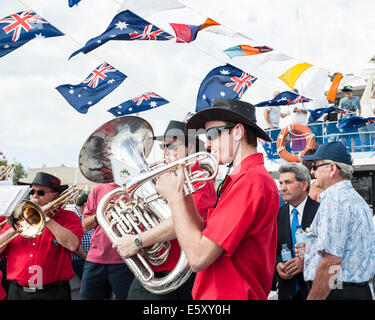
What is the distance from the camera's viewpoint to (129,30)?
5180 mm

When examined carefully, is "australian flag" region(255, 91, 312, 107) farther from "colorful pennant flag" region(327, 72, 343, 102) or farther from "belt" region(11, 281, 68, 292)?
"belt" region(11, 281, 68, 292)

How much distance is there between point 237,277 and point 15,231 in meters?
2.32

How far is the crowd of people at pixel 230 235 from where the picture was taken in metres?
1.92

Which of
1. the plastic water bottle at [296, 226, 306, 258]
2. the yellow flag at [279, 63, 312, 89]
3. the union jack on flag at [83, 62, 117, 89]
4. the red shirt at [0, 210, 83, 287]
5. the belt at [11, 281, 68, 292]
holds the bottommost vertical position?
the belt at [11, 281, 68, 292]

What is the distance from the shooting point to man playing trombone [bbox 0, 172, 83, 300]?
11.6 ft

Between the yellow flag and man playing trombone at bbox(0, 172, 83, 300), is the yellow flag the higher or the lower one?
the higher one

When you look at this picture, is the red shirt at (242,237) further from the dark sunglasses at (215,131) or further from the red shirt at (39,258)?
the red shirt at (39,258)

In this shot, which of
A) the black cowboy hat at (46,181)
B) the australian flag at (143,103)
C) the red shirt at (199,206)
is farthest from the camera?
the australian flag at (143,103)

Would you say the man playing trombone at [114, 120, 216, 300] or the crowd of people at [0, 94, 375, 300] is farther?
the man playing trombone at [114, 120, 216, 300]

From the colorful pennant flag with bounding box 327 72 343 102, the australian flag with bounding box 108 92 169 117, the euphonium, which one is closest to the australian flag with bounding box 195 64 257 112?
the colorful pennant flag with bounding box 327 72 343 102

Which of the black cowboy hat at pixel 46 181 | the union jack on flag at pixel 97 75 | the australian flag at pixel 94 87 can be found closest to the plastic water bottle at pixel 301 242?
the black cowboy hat at pixel 46 181

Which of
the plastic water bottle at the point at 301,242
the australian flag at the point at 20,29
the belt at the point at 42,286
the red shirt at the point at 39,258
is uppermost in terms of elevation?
the australian flag at the point at 20,29

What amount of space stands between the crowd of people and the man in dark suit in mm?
10

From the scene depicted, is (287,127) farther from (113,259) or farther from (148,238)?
(148,238)
